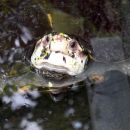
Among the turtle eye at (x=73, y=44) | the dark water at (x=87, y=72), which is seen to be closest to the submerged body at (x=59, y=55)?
the turtle eye at (x=73, y=44)

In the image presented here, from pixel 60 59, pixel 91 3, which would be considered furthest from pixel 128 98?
pixel 91 3

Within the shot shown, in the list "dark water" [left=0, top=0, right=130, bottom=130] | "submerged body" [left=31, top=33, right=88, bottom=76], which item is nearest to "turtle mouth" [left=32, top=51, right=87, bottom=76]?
"submerged body" [left=31, top=33, right=88, bottom=76]

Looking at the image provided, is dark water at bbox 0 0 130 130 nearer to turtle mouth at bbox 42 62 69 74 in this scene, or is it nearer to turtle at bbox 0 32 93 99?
turtle at bbox 0 32 93 99

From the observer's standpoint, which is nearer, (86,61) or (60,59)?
(60,59)

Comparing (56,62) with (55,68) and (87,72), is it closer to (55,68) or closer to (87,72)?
(55,68)

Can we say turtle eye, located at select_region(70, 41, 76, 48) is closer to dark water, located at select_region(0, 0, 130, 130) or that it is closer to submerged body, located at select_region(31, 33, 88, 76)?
submerged body, located at select_region(31, 33, 88, 76)

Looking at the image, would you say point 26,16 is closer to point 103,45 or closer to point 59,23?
point 59,23

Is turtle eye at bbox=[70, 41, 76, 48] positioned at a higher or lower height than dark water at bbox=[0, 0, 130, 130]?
higher
